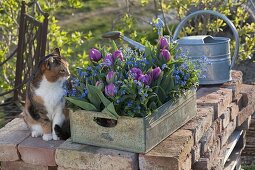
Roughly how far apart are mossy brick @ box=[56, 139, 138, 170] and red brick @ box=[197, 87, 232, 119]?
0.85 m

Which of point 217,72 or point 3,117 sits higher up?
point 217,72

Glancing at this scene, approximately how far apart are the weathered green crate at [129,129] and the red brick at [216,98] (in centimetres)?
50

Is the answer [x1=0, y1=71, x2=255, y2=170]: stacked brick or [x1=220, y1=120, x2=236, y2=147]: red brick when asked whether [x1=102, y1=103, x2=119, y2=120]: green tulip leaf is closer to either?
[x1=0, y1=71, x2=255, y2=170]: stacked brick

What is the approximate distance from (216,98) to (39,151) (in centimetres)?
113

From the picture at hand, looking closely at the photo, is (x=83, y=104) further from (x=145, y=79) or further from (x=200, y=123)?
(x=200, y=123)

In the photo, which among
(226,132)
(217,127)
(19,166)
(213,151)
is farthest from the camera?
(226,132)

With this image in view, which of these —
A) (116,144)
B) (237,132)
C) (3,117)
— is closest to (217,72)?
(237,132)

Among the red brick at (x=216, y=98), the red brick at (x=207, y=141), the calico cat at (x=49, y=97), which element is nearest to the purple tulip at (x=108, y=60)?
the calico cat at (x=49, y=97)

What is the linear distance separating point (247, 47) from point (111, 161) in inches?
119

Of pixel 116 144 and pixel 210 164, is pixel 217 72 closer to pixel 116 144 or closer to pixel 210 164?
pixel 210 164

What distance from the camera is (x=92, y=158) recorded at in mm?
2523

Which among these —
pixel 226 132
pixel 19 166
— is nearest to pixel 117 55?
pixel 19 166

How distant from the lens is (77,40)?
191 inches

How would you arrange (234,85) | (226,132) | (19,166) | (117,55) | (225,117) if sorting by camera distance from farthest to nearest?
(234,85) < (226,132) < (225,117) < (19,166) < (117,55)
